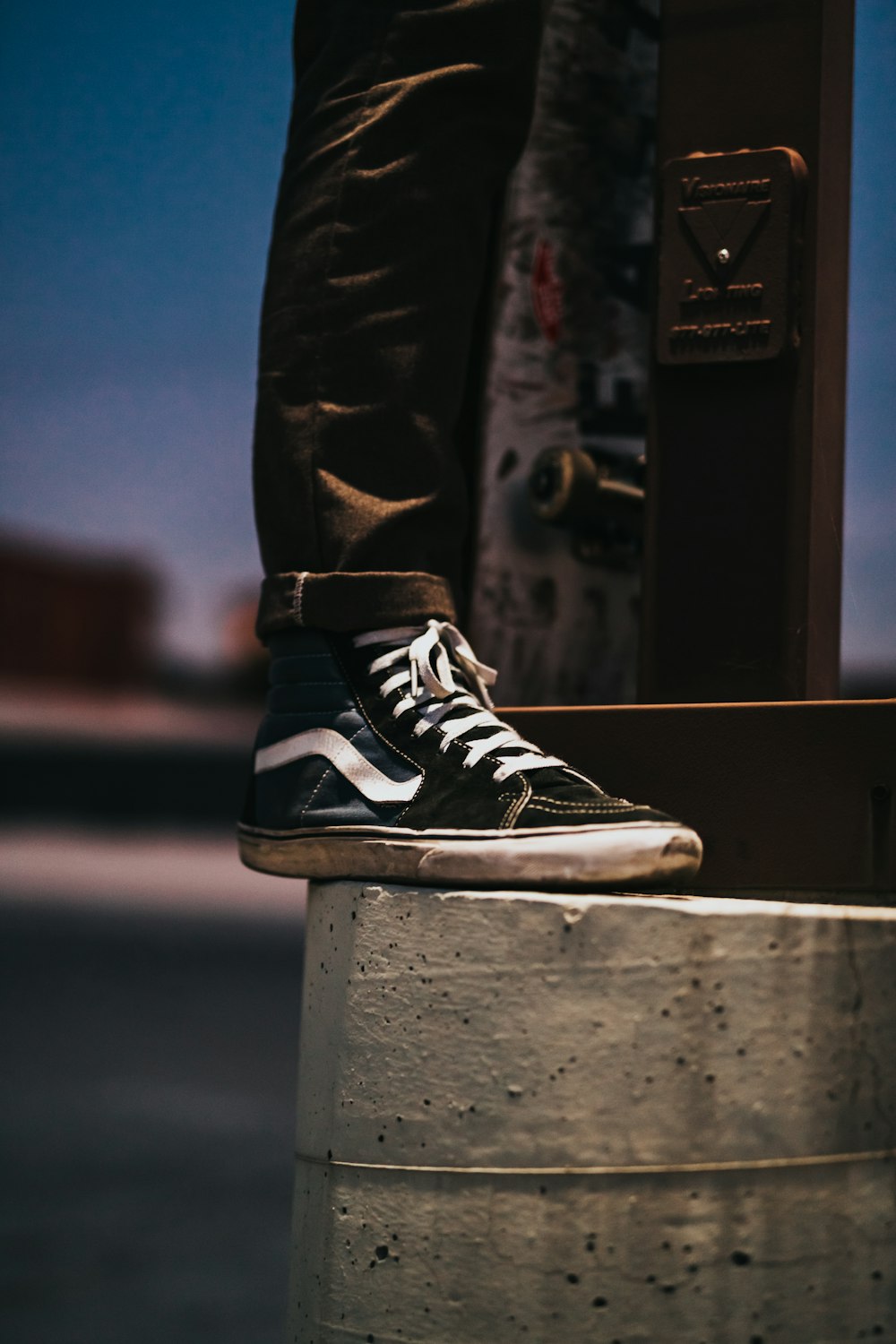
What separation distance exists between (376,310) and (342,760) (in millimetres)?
347

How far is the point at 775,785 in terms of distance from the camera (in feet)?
3.77

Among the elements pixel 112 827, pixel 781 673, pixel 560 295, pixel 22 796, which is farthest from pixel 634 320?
pixel 22 796

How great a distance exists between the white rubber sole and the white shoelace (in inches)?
3.1

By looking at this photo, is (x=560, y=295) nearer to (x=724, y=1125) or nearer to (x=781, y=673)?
(x=781, y=673)

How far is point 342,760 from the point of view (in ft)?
3.79

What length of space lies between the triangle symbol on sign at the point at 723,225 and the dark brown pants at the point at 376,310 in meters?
0.19

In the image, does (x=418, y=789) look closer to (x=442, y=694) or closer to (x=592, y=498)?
(x=442, y=694)

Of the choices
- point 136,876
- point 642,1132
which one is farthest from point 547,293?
point 136,876

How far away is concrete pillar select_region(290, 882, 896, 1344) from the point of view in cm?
95

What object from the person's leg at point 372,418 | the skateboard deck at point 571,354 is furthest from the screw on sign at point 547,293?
the person's leg at point 372,418

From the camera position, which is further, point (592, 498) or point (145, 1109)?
point (145, 1109)

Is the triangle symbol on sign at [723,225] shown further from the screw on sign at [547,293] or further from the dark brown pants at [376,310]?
the screw on sign at [547,293]

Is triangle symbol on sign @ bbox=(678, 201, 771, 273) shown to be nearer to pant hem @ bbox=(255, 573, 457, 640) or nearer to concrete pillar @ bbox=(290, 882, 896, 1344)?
pant hem @ bbox=(255, 573, 457, 640)

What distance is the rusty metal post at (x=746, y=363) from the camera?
127 centimetres
